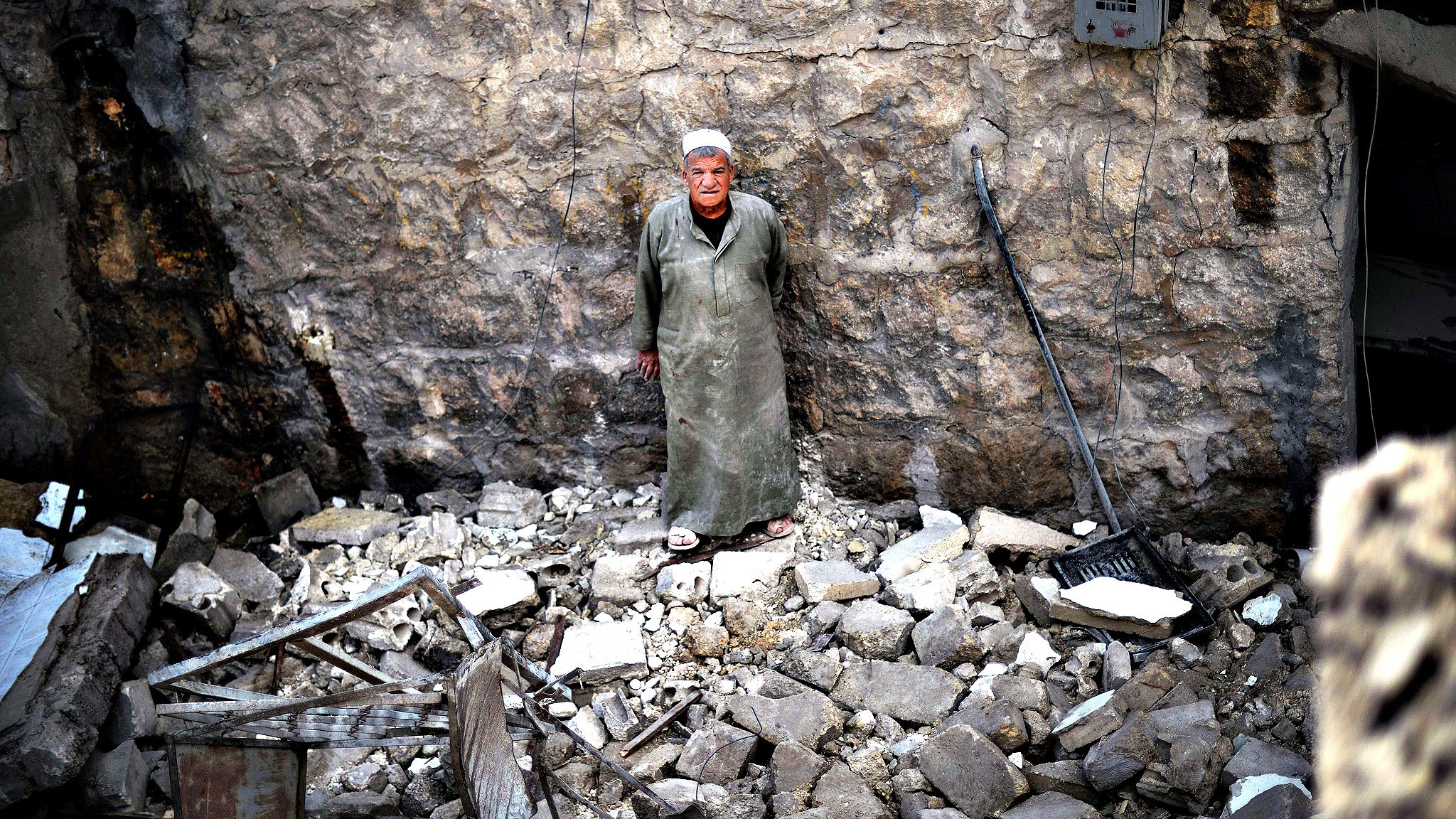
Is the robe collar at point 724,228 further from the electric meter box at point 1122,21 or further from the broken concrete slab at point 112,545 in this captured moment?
the broken concrete slab at point 112,545

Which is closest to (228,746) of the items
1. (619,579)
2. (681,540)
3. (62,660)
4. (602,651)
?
(62,660)

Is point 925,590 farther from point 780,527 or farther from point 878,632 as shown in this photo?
point 780,527

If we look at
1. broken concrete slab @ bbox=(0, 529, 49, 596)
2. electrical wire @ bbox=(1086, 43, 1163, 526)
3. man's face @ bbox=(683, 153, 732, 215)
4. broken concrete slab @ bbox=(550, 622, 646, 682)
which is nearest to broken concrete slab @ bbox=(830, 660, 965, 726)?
broken concrete slab @ bbox=(550, 622, 646, 682)

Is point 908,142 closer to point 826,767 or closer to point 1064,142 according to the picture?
point 1064,142

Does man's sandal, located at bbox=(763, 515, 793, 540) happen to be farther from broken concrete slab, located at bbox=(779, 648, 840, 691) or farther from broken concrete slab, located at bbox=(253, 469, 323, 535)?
broken concrete slab, located at bbox=(253, 469, 323, 535)

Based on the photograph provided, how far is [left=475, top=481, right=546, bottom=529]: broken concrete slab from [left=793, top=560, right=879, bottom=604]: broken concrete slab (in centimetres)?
138

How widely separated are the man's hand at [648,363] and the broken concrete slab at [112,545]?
2.26 m

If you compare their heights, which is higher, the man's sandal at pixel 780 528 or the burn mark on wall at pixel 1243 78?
the burn mark on wall at pixel 1243 78

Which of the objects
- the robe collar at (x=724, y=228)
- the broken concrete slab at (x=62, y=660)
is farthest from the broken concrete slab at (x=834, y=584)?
the broken concrete slab at (x=62, y=660)

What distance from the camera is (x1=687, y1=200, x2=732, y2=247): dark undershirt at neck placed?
422 centimetres

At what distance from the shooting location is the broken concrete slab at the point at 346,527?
493cm

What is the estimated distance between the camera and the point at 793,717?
3631mm

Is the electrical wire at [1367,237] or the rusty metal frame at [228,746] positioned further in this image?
the electrical wire at [1367,237]

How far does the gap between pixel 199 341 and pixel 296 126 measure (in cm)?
116
